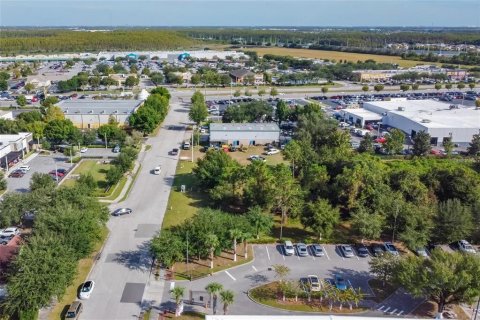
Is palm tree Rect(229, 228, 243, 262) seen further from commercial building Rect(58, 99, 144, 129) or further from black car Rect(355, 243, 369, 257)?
commercial building Rect(58, 99, 144, 129)

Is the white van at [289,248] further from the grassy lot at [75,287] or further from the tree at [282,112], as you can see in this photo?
the tree at [282,112]

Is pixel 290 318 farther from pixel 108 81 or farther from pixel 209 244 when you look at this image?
pixel 108 81

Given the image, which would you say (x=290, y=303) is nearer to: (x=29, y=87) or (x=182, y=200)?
(x=182, y=200)

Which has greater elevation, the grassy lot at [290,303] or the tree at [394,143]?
the tree at [394,143]

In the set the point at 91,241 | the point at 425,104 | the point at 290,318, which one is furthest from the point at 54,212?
the point at 425,104

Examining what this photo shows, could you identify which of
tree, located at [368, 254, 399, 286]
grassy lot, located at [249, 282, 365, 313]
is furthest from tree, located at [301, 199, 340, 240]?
grassy lot, located at [249, 282, 365, 313]

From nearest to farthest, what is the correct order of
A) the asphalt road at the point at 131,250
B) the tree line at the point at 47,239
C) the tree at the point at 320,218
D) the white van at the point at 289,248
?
the tree line at the point at 47,239 → the asphalt road at the point at 131,250 → the white van at the point at 289,248 → the tree at the point at 320,218

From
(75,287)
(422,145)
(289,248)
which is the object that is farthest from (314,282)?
(422,145)

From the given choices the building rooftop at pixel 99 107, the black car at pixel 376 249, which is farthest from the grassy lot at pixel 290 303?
the building rooftop at pixel 99 107
